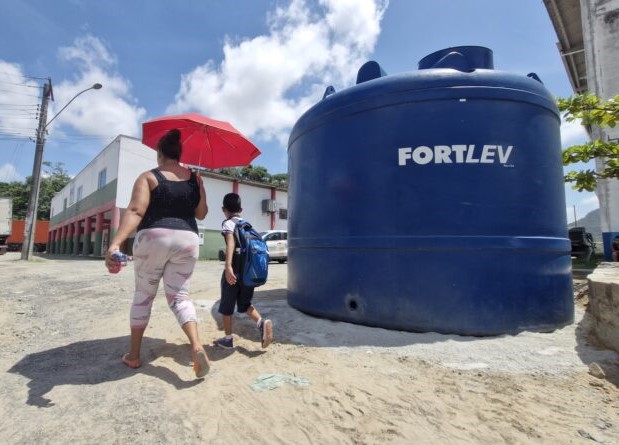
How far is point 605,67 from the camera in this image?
12.5 metres

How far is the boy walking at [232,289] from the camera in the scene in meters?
3.31

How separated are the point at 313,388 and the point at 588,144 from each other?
5.30 metres

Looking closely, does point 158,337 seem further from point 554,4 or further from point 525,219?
point 554,4

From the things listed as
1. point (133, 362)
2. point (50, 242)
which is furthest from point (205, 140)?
point (50, 242)

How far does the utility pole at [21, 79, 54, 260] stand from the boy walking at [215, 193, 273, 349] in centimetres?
1768

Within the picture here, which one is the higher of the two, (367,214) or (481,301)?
(367,214)

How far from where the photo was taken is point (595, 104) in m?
4.88

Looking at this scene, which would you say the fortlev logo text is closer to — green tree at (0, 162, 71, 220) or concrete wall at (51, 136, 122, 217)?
concrete wall at (51, 136, 122, 217)

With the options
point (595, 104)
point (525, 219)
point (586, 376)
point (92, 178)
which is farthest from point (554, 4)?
point (92, 178)

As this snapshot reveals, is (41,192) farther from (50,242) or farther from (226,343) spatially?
(226,343)

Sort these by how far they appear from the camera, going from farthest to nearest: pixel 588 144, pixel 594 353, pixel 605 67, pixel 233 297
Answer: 1. pixel 605 67
2. pixel 588 144
3. pixel 233 297
4. pixel 594 353

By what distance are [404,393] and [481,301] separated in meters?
1.50

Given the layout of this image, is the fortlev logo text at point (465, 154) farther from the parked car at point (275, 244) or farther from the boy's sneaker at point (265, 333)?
the parked car at point (275, 244)

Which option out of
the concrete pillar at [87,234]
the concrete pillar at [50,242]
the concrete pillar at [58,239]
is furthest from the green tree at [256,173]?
the concrete pillar at [50,242]
